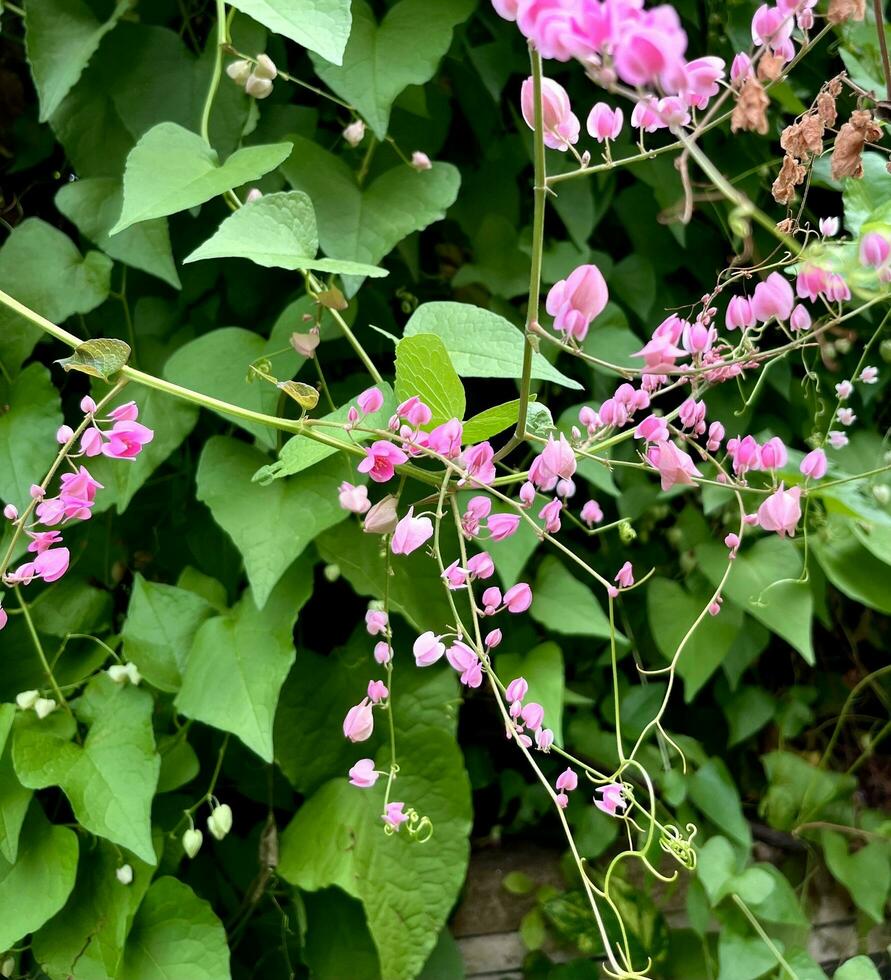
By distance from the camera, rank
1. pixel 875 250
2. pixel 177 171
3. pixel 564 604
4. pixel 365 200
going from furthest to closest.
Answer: pixel 564 604
pixel 365 200
pixel 177 171
pixel 875 250

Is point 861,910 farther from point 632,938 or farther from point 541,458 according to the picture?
point 541,458

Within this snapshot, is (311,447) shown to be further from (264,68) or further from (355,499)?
(264,68)

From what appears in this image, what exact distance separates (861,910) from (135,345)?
86 cm

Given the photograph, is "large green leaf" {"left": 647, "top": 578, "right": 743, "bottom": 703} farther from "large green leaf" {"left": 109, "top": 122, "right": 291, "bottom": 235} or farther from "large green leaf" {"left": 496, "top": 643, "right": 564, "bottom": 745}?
"large green leaf" {"left": 109, "top": 122, "right": 291, "bottom": 235}

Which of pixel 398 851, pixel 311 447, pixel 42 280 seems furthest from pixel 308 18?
pixel 398 851

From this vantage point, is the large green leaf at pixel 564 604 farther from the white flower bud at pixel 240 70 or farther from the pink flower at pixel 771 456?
the white flower bud at pixel 240 70

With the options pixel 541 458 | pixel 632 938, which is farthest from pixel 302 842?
pixel 541 458

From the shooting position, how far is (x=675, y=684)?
35.2 inches

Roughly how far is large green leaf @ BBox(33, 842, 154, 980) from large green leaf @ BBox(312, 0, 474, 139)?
1.71ft

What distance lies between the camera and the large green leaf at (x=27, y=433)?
0.59 m

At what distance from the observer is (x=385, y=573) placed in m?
0.66

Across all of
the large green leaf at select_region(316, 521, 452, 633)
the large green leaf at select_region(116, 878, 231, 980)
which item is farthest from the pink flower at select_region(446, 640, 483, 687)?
the large green leaf at select_region(116, 878, 231, 980)

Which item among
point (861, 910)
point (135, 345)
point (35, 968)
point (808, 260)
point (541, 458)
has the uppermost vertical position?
point (808, 260)

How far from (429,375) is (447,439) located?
0.11 feet
